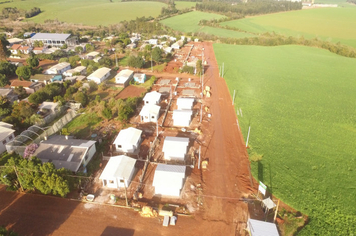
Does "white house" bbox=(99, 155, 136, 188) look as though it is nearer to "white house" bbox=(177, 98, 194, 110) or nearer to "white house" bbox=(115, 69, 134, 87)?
"white house" bbox=(177, 98, 194, 110)

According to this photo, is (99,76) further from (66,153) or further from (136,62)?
(66,153)

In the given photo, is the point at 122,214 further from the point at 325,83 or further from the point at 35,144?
the point at 325,83

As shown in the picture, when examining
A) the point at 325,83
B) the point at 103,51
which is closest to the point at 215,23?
the point at 103,51

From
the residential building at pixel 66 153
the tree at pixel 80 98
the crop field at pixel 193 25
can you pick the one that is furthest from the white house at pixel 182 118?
the crop field at pixel 193 25

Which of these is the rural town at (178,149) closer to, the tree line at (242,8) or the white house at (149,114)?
the white house at (149,114)

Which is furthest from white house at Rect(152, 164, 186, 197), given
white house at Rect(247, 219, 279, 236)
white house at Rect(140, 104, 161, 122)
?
white house at Rect(140, 104, 161, 122)
